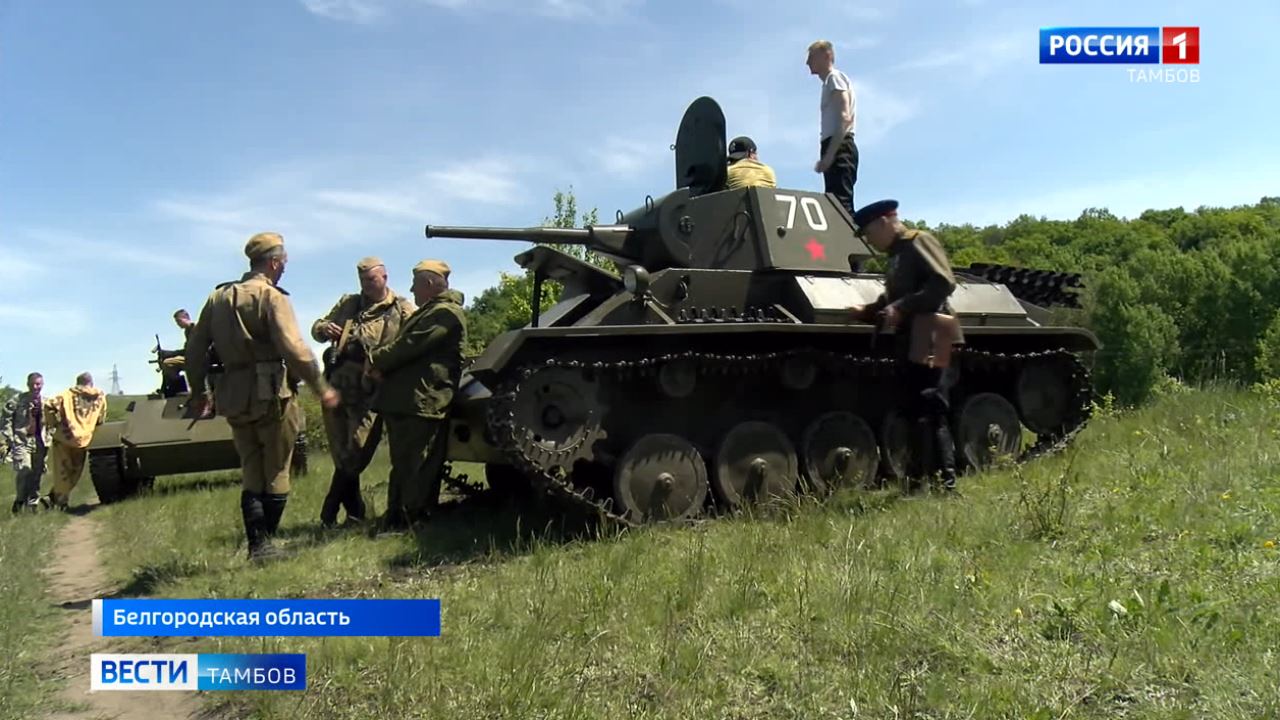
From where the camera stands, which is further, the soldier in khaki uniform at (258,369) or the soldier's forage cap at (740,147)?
the soldier's forage cap at (740,147)

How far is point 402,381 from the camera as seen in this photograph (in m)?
6.39

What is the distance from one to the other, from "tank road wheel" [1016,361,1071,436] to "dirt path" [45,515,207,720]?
6.66 m

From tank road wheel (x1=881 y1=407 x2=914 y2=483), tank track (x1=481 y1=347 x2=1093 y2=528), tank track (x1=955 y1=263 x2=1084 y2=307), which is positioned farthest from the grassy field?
tank track (x1=955 y1=263 x2=1084 y2=307)

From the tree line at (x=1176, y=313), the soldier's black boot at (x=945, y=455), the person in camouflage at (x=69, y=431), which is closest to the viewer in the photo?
the soldier's black boot at (x=945, y=455)

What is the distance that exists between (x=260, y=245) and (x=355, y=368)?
170cm

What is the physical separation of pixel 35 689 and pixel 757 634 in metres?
3.07

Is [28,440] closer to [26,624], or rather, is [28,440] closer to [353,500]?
[353,500]

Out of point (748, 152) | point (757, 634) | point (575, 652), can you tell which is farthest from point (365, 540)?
point (748, 152)

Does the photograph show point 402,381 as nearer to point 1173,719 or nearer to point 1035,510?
point 1035,510

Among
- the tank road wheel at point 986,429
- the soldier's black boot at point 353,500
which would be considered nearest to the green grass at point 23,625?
the soldier's black boot at point 353,500

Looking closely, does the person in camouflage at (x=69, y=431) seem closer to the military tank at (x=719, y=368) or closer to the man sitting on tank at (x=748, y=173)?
the military tank at (x=719, y=368)

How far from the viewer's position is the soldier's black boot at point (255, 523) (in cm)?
569

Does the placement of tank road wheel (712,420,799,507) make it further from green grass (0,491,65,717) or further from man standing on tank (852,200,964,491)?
green grass (0,491,65,717)
